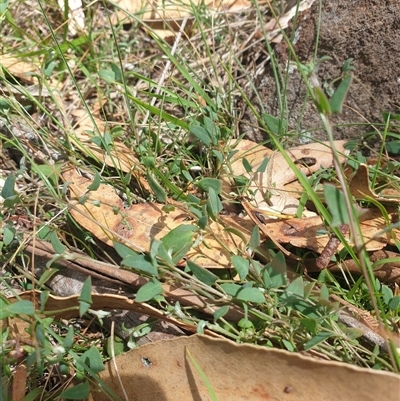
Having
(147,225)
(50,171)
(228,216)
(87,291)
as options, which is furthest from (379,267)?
(50,171)

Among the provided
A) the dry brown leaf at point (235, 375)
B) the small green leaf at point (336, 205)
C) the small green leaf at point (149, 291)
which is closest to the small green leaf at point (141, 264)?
the small green leaf at point (149, 291)

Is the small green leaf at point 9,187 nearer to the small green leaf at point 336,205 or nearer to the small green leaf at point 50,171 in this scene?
the small green leaf at point 50,171

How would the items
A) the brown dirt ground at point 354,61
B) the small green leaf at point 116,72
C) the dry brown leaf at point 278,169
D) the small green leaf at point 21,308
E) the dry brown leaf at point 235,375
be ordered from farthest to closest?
1. the small green leaf at point 116,72
2. the brown dirt ground at point 354,61
3. the dry brown leaf at point 278,169
4. the small green leaf at point 21,308
5. the dry brown leaf at point 235,375

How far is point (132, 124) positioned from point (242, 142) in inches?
15.2

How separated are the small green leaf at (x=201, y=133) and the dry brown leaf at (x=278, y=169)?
12 centimetres

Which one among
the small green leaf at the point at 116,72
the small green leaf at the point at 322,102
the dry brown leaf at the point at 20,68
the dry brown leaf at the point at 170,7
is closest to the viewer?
the small green leaf at the point at 322,102

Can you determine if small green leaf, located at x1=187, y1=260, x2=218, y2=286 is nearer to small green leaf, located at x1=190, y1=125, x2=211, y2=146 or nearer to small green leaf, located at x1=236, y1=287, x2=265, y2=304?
small green leaf, located at x1=236, y1=287, x2=265, y2=304

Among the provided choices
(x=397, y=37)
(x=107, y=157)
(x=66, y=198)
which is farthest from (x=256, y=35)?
(x=66, y=198)

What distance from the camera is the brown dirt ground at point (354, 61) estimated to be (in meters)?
1.84

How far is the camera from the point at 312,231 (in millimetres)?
1605

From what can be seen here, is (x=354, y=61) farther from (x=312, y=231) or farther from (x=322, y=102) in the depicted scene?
(x=322, y=102)

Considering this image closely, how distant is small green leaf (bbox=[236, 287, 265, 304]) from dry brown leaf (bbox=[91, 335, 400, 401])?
16 cm

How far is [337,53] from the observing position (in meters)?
1.92

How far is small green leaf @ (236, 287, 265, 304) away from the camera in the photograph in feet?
4.34
